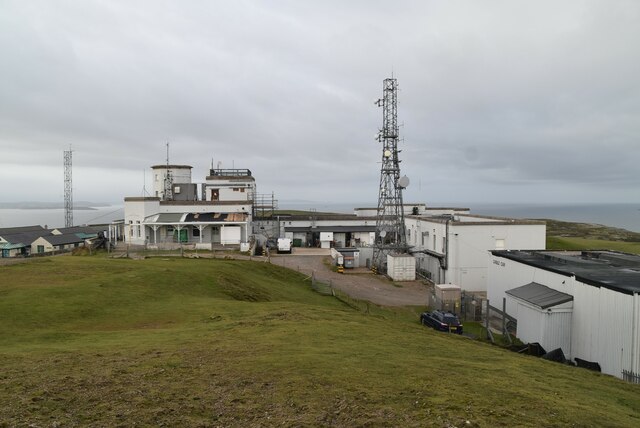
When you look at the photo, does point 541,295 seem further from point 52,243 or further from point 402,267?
point 52,243

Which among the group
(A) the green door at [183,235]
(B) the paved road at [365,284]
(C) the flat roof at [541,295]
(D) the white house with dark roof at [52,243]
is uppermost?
(A) the green door at [183,235]

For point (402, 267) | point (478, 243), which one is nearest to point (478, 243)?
point (478, 243)

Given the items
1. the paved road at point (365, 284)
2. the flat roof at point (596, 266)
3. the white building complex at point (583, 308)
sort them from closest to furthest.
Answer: the white building complex at point (583, 308)
the flat roof at point (596, 266)
the paved road at point (365, 284)

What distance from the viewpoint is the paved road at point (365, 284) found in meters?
32.6

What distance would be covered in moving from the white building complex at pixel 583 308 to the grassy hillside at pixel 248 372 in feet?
11.0

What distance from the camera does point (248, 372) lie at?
10109 mm

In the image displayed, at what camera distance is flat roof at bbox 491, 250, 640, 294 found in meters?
18.4

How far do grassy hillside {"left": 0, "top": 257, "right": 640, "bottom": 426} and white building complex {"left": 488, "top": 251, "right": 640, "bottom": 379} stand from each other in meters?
3.35

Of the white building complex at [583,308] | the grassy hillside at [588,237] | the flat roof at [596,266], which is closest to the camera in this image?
the white building complex at [583,308]

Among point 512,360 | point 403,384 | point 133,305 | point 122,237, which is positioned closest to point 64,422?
point 403,384

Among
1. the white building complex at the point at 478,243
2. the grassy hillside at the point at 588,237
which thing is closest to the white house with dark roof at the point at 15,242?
the white building complex at the point at 478,243

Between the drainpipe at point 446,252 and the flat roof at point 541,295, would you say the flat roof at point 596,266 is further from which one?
the drainpipe at point 446,252

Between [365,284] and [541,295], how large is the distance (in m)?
18.2

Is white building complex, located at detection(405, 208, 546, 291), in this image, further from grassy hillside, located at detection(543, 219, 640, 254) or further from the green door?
the green door
